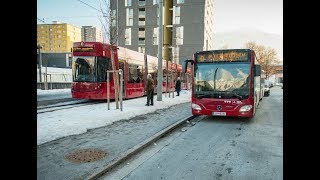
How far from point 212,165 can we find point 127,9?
61.3m

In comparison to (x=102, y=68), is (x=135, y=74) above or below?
below

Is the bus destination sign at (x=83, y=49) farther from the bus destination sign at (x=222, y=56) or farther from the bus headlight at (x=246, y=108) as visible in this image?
the bus headlight at (x=246, y=108)

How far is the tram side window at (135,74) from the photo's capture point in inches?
821

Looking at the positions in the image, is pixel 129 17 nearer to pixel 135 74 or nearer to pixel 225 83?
pixel 135 74

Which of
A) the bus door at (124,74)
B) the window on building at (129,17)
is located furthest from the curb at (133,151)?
the window on building at (129,17)

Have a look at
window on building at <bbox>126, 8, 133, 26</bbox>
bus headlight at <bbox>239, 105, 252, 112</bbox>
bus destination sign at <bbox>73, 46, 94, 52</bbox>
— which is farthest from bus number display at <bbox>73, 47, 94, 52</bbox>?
window on building at <bbox>126, 8, 133, 26</bbox>

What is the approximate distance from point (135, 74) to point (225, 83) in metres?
11.4

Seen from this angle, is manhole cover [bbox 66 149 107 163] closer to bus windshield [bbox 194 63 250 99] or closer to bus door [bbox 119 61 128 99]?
bus windshield [bbox 194 63 250 99]

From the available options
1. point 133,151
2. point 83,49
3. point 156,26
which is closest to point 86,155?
point 133,151

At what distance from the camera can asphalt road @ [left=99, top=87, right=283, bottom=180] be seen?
5.30m

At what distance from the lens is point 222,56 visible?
11336mm
